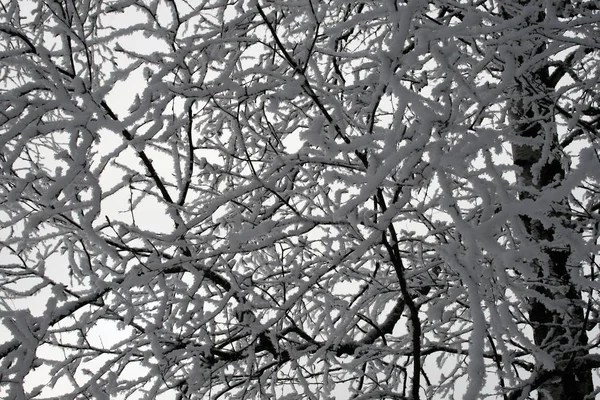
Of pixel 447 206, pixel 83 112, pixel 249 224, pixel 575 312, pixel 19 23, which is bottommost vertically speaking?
pixel 447 206

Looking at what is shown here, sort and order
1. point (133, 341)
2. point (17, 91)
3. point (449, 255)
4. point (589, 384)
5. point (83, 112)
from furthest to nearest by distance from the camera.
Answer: point (589, 384)
point (133, 341)
point (17, 91)
point (83, 112)
point (449, 255)

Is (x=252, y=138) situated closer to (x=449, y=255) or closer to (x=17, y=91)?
(x=17, y=91)

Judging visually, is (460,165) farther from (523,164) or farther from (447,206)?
(523,164)

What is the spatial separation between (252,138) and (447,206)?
2.48 meters

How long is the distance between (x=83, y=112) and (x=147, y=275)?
0.71 meters

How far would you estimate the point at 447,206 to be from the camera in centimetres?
117

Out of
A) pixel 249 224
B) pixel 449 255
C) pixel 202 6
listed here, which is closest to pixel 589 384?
pixel 249 224

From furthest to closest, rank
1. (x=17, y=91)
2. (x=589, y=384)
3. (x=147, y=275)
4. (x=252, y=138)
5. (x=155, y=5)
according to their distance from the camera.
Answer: (x=252, y=138)
(x=589, y=384)
(x=155, y=5)
(x=147, y=275)
(x=17, y=91)

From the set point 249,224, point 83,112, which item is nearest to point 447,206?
point 83,112

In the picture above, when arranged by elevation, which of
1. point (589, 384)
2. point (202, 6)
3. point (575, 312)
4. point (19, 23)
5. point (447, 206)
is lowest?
point (589, 384)

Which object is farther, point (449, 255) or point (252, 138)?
point (252, 138)

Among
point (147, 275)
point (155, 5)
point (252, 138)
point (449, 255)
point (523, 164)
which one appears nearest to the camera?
point (449, 255)

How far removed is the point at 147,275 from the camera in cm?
186

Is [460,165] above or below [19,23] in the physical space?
below
